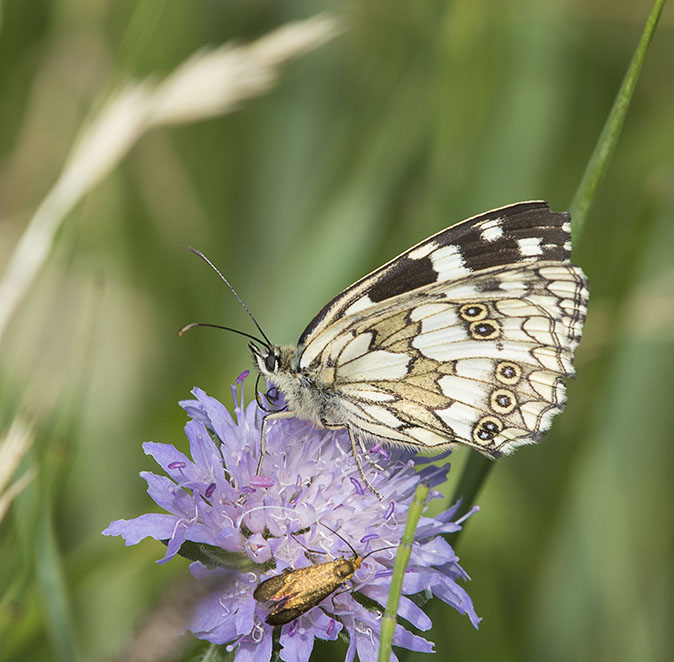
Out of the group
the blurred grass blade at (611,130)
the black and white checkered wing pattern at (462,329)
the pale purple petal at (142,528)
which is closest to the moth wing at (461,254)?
the black and white checkered wing pattern at (462,329)

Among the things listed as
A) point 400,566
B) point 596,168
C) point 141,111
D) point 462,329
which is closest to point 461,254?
point 462,329

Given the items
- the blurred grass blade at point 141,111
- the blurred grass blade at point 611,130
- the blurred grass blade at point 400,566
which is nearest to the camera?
the blurred grass blade at point 400,566

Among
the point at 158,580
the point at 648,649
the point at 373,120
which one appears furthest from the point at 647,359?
the point at 158,580

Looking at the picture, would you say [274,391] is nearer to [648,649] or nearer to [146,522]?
[146,522]

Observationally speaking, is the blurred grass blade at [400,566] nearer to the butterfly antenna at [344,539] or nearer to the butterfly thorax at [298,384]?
the butterfly antenna at [344,539]

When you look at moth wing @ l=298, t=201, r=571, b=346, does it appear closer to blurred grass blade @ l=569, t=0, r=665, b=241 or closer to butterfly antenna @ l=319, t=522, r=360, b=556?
blurred grass blade @ l=569, t=0, r=665, b=241

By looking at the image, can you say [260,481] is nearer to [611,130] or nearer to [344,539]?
[344,539]
